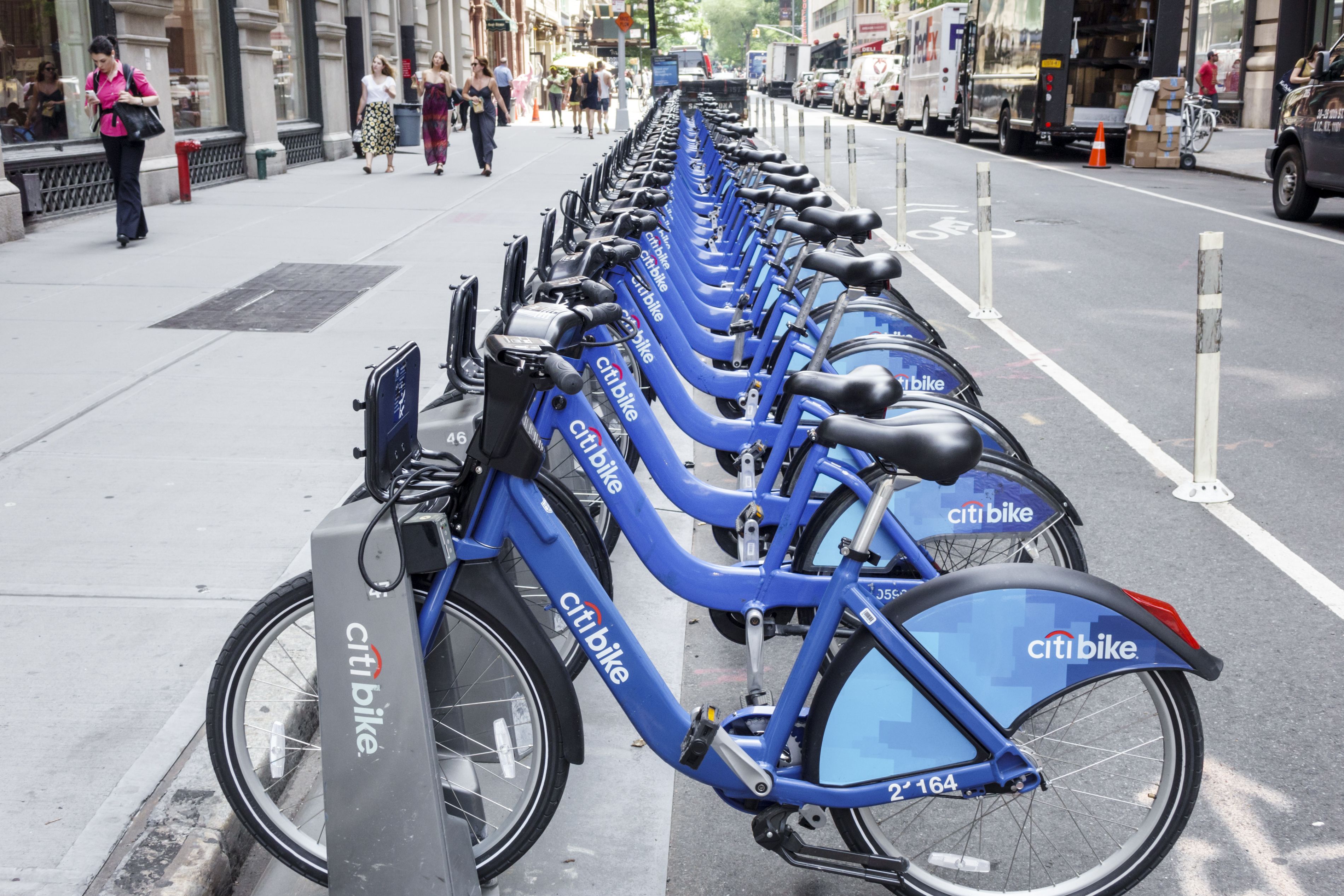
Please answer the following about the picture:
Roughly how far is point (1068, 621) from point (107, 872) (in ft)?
7.18

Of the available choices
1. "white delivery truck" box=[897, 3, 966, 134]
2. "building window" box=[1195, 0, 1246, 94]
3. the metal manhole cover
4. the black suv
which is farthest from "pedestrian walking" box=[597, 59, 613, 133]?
the metal manhole cover

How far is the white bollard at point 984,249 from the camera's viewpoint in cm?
983

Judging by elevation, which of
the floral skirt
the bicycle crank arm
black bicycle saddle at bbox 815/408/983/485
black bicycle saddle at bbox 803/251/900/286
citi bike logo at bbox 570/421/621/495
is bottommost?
the bicycle crank arm

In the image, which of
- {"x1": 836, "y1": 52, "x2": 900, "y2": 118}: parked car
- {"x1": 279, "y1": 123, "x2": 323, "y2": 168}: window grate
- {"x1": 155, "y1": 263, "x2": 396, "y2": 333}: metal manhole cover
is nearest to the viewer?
{"x1": 155, "y1": 263, "x2": 396, "y2": 333}: metal manhole cover

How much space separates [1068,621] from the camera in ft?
8.66

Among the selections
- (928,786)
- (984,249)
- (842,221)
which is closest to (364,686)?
(928,786)

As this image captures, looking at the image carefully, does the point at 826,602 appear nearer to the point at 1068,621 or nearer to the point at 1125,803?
the point at 1068,621

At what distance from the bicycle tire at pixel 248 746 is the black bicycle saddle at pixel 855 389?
37.2 inches

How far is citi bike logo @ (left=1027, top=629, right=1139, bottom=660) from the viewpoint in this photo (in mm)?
2645

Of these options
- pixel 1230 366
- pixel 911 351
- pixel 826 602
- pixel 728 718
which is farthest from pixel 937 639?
pixel 1230 366

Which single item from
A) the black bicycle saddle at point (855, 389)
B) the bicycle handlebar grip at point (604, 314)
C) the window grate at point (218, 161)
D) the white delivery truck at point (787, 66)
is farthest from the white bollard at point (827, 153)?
the white delivery truck at point (787, 66)

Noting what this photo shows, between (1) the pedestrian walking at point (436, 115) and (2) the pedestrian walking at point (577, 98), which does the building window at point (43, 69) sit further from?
(2) the pedestrian walking at point (577, 98)

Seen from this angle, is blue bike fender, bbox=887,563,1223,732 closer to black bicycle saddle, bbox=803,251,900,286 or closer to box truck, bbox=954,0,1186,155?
black bicycle saddle, bbox=803,251,900,286

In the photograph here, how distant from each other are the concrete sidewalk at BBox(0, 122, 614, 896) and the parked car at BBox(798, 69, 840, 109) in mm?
55511
